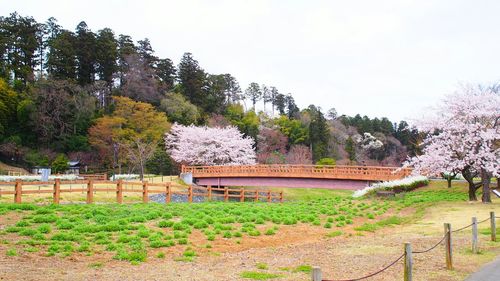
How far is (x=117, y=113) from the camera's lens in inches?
2178

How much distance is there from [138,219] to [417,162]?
1969cm

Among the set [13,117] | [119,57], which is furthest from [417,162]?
[119,57]

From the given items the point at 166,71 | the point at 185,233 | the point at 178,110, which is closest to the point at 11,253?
the point at 185,233

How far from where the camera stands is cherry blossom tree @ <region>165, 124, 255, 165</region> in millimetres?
56312

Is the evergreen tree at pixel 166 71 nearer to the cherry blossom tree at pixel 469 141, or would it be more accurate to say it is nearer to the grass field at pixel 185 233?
the cherry blossom tree at pixel 469 141

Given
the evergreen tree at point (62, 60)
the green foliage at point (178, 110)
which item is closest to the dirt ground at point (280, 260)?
the green foliage at point (178, 110)

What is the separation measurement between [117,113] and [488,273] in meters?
51.1

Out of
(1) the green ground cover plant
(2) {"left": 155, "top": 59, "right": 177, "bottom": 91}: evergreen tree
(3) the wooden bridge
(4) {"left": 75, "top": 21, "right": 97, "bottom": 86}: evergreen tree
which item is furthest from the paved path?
(2) {"left": 155, "top": 59, "right": 177, "bottom": 91}: evergreen tree

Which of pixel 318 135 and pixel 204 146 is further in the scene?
pixel 318 135

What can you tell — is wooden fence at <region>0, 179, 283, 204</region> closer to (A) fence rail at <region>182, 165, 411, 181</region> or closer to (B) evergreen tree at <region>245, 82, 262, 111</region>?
(A) fence rail at <region>182, 165, 411, 181</region>

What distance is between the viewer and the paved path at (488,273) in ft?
30.0

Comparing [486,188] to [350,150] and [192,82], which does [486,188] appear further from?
[192,82]

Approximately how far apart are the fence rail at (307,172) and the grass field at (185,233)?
1479cm

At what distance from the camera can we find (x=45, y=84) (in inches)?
2206
